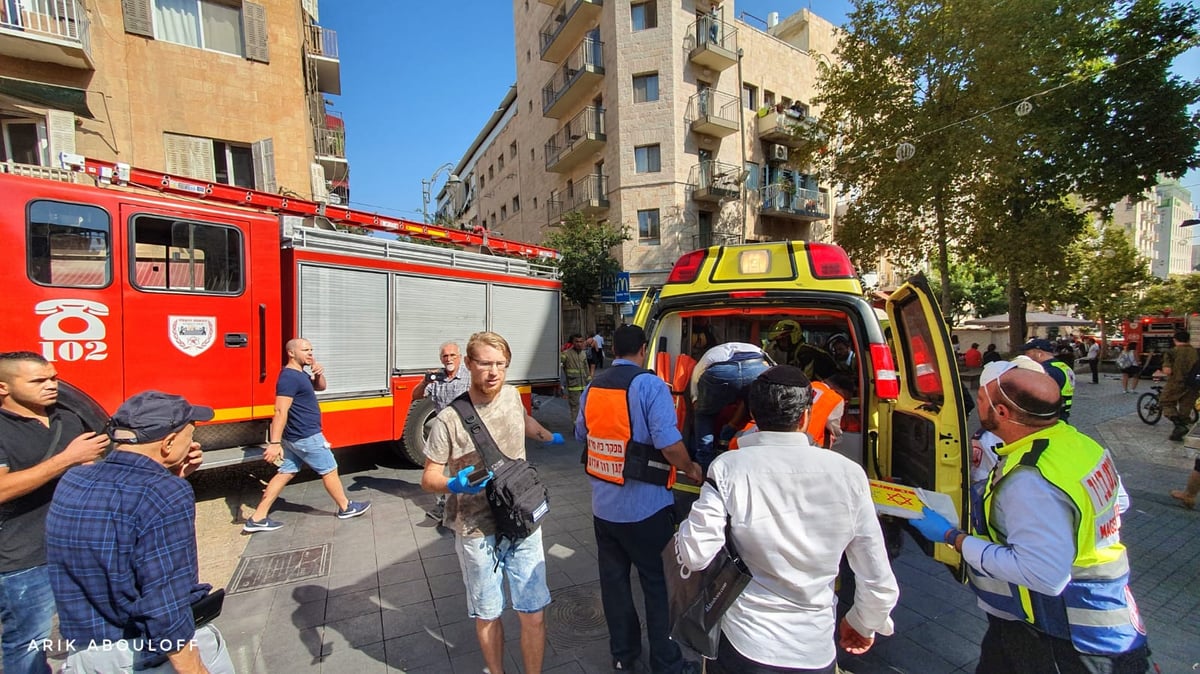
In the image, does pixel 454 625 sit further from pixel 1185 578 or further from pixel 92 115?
pixel 92 115

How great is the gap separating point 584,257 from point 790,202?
1175 centimetres

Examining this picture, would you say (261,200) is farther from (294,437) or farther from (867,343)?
(867,343)

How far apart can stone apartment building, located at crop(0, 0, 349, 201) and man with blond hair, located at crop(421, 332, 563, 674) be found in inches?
396

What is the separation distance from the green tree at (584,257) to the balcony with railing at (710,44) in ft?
28.1

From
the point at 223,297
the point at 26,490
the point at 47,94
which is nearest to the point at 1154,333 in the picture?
the point at 223,297

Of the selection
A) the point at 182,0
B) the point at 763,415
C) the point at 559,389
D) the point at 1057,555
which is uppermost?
the point at 182,0

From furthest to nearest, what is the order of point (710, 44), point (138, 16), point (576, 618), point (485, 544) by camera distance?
point (710, 44)
point (138, 16)
point (576, 618)
point (485, 544)

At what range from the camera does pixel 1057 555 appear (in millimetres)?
1447

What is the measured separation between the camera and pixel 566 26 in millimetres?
22312

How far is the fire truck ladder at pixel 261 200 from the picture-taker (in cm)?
451

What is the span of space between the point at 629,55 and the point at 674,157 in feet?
15.9

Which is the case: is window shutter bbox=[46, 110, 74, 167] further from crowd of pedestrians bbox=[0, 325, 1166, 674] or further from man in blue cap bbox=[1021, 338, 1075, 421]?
man in blue cap bbox=[1021, 338, 1075, 421]

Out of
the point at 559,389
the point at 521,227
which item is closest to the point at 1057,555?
the point at 559,389

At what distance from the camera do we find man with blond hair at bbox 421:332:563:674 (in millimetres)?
2256
